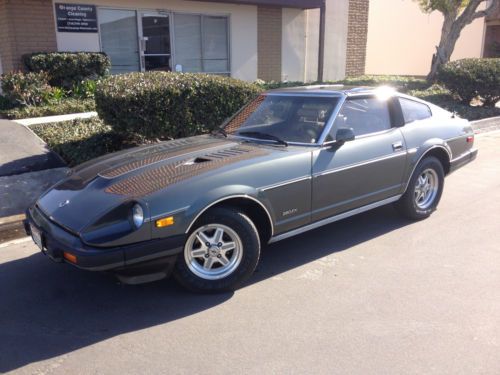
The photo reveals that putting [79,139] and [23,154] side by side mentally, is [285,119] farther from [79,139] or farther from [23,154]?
[23,154]

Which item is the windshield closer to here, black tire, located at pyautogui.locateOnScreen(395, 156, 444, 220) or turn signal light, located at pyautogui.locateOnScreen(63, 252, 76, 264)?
black tire, located at pyautogui.locateOnScreen(395, 156, 444, 220)

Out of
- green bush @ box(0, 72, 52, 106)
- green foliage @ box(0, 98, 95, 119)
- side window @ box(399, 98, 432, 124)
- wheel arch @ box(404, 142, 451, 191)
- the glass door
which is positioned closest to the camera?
wheel arch @ box(404, 142, 451, 191)

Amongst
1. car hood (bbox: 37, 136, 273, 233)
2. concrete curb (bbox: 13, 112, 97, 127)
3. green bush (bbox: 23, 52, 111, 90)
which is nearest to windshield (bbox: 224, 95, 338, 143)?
car hood (bbox: 37, 136, 273, 233)

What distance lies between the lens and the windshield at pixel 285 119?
4.47 meters

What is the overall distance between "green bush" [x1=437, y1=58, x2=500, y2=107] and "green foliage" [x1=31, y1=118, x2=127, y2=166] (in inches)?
334

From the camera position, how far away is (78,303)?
365cm

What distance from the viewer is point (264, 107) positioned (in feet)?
16.3

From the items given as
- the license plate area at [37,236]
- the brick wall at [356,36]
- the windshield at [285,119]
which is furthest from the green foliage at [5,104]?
the brick wall at [356,36]

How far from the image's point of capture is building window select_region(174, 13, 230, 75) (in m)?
13.6

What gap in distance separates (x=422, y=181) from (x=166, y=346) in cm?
351

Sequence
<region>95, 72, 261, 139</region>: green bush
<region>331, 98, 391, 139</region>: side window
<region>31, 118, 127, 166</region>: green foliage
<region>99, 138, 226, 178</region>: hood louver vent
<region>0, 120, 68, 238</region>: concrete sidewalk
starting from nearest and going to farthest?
<region>99, 138, 226, 178</region>: hood louver vent → <region>331, 98, 391, 139</region>: side window → <region>0, 120, 68, 238</region>: concrete sidewalk → <region>95, 72, 261, 139</region>: green bush → <region>31, 118, 127, 166</region>: green foliage

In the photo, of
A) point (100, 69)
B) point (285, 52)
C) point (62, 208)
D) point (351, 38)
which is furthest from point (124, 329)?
point (351, 38)

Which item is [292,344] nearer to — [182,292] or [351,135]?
[182,292]

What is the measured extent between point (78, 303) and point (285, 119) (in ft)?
8.16
